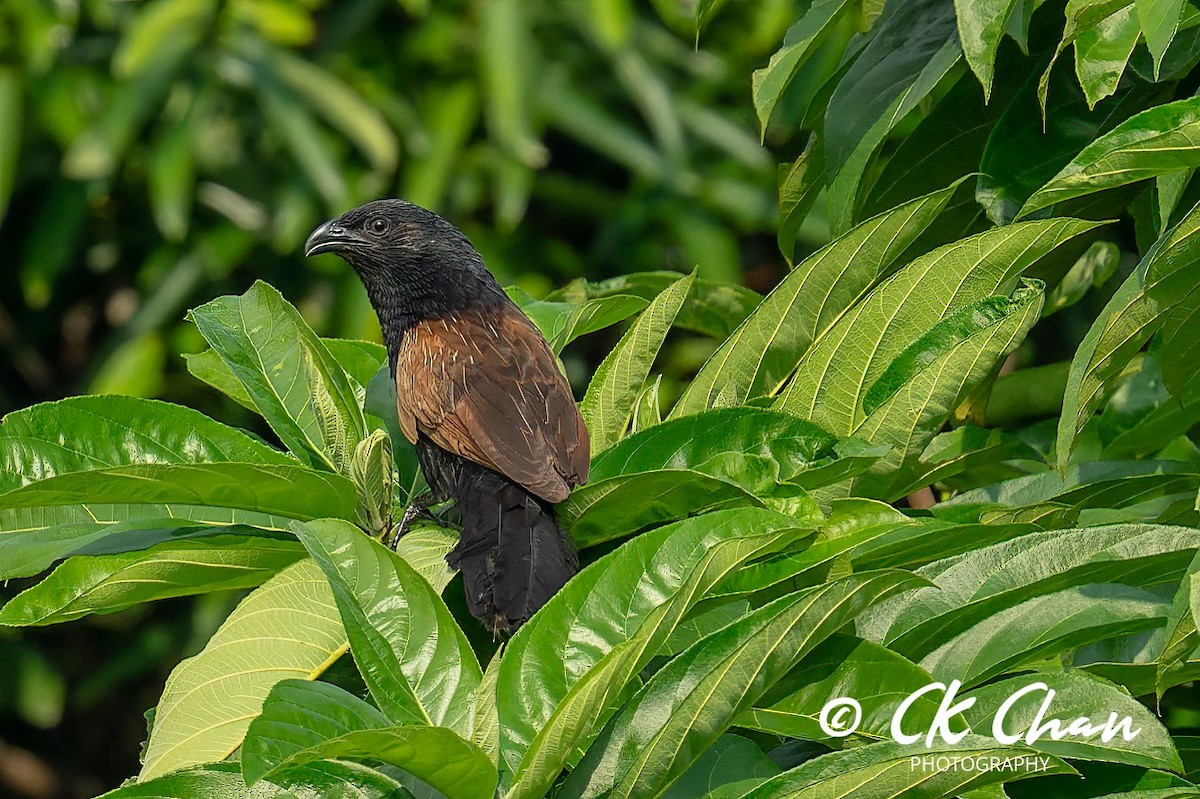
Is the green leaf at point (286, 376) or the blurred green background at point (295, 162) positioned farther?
the blurred green background at point (295, 162)

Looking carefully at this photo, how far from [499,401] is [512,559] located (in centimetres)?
55

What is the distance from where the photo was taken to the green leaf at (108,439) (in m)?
1.44

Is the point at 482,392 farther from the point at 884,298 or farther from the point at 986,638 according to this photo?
the point at 986,638

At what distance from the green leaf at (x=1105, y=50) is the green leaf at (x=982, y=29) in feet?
0.32

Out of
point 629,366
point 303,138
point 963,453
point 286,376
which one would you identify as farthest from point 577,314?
point 303,138

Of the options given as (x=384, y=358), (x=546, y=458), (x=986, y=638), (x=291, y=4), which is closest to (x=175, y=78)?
(x=291, y=4)

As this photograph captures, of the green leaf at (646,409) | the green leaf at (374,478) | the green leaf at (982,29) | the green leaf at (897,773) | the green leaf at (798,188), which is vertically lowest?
the green leaf at (897,773)

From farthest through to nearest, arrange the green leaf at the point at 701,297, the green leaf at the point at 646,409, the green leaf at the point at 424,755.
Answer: the green leaf at the point at 701,297 < the green leaf at the point at 646,409 < the green leaf at the point at 424,755

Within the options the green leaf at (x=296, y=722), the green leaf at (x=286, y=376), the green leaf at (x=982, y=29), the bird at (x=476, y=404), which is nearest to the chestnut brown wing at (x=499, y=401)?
the bird at (x=476, y=404)

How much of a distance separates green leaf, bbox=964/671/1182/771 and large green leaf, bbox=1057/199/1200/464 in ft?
0.71

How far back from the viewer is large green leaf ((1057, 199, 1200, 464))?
1276 millimetres

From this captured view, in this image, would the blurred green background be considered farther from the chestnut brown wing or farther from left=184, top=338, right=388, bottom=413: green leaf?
left=184, top=338, right=388, bottom=413: green leaf

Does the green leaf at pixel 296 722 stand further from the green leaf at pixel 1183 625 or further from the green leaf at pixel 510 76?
the green leaf at pixel 510 76

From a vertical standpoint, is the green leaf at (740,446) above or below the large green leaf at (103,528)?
above
